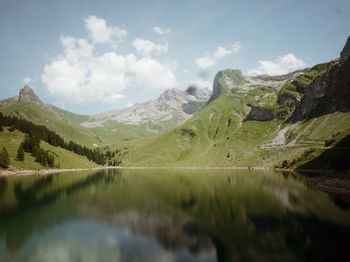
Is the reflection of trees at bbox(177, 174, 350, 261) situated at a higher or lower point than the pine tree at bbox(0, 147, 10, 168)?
lower

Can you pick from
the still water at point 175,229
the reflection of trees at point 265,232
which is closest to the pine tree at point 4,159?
the still water at point 175,229

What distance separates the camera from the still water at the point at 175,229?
36.0 meters

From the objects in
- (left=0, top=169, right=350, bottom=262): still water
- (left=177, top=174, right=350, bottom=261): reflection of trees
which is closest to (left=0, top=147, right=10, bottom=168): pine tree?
(left=0, top=169, right=350, bottom=262): still water

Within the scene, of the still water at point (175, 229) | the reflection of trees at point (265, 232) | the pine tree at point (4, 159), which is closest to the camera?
the reflection of trees at point (265, 232)

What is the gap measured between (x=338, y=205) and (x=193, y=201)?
32088 mm

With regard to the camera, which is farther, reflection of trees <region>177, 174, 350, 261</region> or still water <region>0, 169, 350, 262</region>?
still water <region>0, 169, 350, 262</region>

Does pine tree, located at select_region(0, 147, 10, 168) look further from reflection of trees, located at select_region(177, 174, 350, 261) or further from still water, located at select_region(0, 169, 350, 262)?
reflection of trees, located at select_region(177, 174, 350, 261)

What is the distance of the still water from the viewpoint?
118 ft

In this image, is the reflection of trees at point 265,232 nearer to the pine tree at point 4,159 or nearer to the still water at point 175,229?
the still water at point 175,229

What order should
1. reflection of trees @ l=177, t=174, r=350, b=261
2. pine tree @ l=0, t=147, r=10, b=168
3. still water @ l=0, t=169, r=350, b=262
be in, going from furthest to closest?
pine tree @ l=0, t=147, r=10, b=168, still water @ l=0, t=169, r=350, b=262, reflection of trees @ l=177, t=174, r=350, b=261

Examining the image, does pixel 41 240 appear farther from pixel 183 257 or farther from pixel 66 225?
pixel 183 257

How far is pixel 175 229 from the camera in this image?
49.8 metres

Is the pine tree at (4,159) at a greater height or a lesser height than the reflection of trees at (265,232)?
greater

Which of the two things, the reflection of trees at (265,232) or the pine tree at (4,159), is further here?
the pine tree at (4,159)
